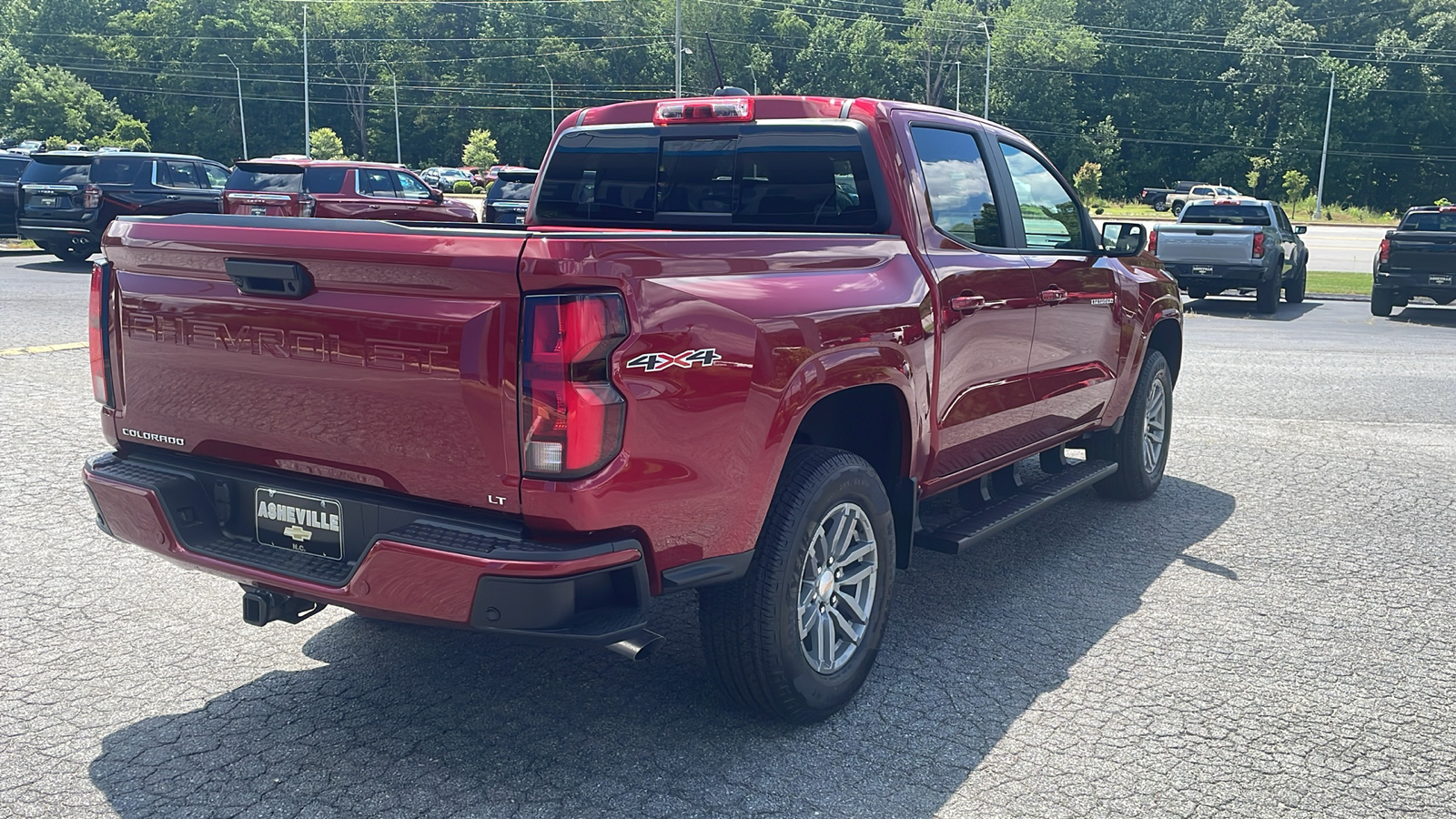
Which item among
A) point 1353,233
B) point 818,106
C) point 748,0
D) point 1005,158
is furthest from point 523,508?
point 748,0

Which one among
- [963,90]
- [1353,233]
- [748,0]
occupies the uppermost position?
[748,0]

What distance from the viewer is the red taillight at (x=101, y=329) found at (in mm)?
3762

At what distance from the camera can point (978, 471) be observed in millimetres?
5012

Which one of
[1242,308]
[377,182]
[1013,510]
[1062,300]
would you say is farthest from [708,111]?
[377,182]

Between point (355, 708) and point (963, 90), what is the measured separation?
10821cm

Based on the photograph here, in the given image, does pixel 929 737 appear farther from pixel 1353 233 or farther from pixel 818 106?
pixel 1353 233

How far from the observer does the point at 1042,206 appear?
5594 mm

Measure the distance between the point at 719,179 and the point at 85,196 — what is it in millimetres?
17384

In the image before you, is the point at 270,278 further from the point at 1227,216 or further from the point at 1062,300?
the point at 1227,216

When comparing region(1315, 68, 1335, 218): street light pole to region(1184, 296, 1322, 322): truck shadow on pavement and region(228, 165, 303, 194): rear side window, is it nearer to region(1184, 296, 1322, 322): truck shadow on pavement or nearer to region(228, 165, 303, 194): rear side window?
region(1184, 296, 1322, 322): truck shadow on pavement

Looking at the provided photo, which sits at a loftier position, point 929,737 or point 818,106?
point 818,106

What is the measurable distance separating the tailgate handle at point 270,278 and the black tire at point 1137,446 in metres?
4.52

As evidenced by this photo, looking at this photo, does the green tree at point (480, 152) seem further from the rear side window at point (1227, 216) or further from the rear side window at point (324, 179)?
the rear side window at point (1227, 216)

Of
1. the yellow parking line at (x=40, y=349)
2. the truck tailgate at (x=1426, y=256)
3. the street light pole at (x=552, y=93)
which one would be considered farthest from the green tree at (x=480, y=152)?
the yellow parking line at (x=40, y=349)
